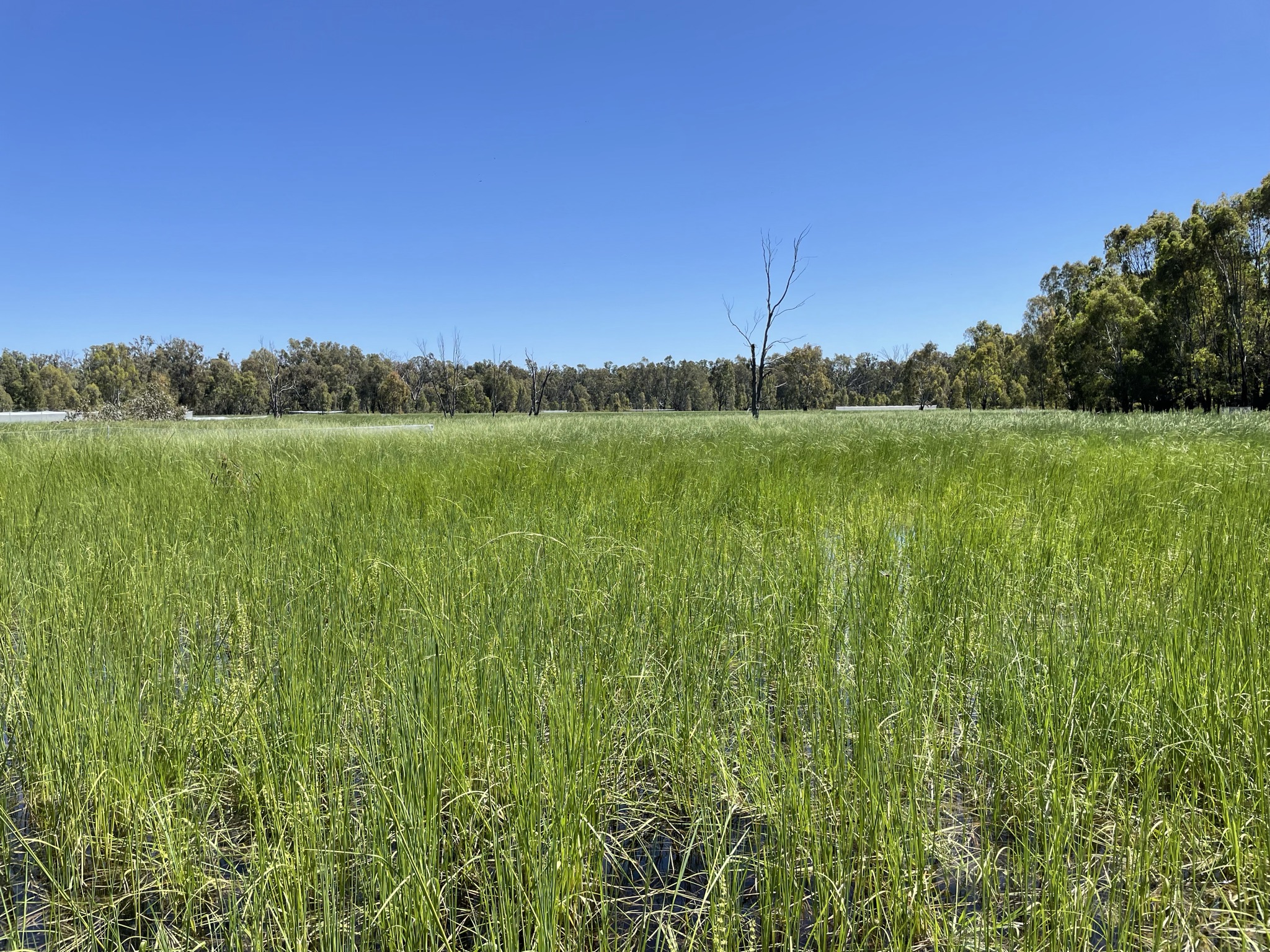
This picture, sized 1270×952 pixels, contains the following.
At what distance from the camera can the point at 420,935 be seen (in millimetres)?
1182

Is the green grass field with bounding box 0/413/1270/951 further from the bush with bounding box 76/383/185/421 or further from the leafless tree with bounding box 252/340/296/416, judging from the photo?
the leafless tree with bounding box 252/340/296/416

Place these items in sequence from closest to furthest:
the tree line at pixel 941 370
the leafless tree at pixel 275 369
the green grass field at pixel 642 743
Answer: the green grass field at pixel 642 743 → the tree line at pixel 941 370 → the leafless tree at pixel 275 369

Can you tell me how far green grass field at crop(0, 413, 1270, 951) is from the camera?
128cm

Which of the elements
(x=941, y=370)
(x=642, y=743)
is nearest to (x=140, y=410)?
(x=642, y=743)

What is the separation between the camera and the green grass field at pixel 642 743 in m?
1.28

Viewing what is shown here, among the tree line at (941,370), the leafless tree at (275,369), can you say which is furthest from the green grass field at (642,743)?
the leafless tree at (275,369)

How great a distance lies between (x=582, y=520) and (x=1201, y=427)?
1261 centimetres

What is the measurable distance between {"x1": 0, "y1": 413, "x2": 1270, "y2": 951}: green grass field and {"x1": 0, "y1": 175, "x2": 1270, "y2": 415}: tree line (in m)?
29.1

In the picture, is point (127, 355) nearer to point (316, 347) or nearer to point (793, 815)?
point (316, 347)

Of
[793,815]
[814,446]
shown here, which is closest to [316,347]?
[814,446]

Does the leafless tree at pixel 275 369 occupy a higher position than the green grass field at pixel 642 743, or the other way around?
the leafless tree at pixel 275 369

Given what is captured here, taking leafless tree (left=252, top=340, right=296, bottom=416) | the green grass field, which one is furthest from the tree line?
the green grass field

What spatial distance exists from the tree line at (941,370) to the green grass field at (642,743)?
29.1 m

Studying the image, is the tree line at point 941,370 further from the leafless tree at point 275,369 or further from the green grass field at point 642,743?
the green grass field at point 642,743
